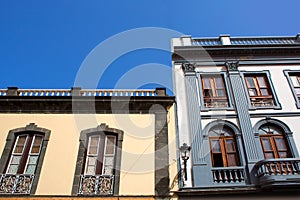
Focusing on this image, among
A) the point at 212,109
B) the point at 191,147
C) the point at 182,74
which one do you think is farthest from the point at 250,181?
the point at 182,74

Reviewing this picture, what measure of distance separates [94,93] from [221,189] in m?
6.48

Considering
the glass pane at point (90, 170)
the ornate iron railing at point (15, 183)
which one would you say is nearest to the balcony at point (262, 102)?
the glass pane at point (90, 170)

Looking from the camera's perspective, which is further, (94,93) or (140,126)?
(94,93)

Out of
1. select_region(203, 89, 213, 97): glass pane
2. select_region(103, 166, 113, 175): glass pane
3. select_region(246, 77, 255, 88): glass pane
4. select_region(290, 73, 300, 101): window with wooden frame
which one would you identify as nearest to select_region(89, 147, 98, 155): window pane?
select_region(103, 166, 113, 175): glass pane

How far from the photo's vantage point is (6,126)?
1002 centimetres

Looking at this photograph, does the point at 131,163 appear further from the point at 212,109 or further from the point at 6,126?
the point at 6,126

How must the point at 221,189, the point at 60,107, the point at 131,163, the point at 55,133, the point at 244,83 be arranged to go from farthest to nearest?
1. the point at 244,83
2. the point at 60,107
3. the point at 55,133
4. the point at 131,163
5. the point at 221,189

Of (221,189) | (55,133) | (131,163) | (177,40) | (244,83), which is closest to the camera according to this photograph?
(221,189)

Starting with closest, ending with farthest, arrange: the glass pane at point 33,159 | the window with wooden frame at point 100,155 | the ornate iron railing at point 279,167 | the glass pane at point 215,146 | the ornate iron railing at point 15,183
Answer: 1. the ornate iron railing at point 279,167
2. the ornate iron railing at point 15,183
3. the window with wooden frame at point 100,155
4. the glass pane at point 33,159
5. the glass pane at point 215,146

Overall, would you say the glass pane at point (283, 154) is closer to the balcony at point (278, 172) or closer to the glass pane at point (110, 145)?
the balcony at point (278, 172)

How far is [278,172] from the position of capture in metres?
8.39

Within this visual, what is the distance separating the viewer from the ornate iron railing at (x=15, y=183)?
853 cm

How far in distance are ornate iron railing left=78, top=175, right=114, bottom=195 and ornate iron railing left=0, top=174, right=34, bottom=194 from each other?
1833 millimetres

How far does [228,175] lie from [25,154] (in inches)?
298
